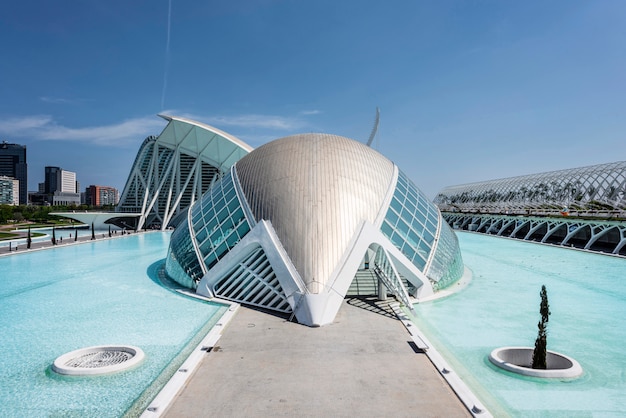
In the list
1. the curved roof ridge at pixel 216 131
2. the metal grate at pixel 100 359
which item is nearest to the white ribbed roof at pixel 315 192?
the metal grate at pixel 100 359

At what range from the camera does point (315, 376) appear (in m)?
8.51

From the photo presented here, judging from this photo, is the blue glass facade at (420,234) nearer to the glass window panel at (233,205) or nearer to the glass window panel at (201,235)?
the glass window panel at (233,205)

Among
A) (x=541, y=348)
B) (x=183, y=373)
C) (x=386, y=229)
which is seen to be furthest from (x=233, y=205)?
(x=541, y=348)

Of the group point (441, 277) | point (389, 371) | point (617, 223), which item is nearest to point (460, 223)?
point (617, 223)

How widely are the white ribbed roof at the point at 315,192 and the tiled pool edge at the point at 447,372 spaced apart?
290cm

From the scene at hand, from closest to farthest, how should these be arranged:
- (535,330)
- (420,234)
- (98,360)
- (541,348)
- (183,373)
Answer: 1. (183,373)
2. (541,348)
3. (98,360)
4. (535,330)
5. (420,234)

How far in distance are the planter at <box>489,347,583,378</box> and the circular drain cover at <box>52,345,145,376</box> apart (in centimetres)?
841

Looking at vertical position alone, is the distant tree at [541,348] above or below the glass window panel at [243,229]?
below

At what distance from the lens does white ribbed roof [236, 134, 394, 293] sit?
1345 cm

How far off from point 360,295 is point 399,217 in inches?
138

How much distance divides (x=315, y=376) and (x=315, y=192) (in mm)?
7779

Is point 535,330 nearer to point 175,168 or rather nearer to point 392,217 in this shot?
point 392,217

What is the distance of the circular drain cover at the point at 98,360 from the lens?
29.3 ft

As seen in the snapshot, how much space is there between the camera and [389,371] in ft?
28.7
